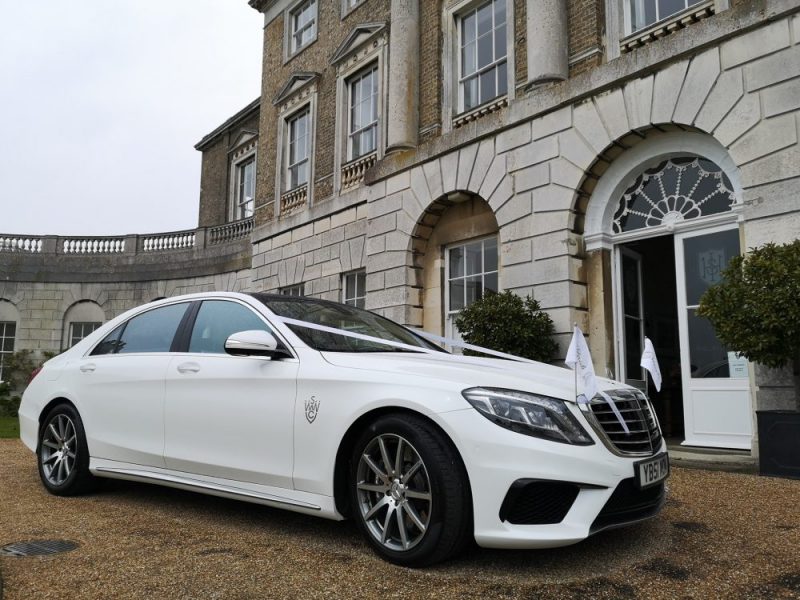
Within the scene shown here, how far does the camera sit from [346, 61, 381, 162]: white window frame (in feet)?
45.3

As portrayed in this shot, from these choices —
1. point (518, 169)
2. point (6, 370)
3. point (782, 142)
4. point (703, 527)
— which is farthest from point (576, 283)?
point (6, 370)

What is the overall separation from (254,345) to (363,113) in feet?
37.8

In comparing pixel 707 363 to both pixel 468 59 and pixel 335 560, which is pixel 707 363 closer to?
pixel 335 560

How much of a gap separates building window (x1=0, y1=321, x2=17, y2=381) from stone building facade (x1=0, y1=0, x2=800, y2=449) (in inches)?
547

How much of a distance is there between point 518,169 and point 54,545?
8.09 metres

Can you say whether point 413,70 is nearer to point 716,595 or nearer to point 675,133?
point 675,133

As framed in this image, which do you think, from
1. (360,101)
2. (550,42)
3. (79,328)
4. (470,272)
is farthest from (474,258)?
(79,328)

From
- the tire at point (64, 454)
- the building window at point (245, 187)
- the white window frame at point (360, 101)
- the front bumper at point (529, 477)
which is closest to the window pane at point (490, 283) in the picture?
the white window frame at point (360, 101)

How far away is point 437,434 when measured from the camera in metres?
3.14

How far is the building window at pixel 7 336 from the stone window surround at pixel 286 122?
44.4 feet

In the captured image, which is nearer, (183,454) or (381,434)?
(381,434)

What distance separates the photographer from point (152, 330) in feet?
16.2

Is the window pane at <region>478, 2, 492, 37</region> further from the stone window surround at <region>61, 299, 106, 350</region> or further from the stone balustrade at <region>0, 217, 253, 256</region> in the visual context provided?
Answer: the stone window surround at <region>61, 299, 106, 350</region>

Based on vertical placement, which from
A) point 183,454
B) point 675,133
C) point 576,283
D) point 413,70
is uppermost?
point 413,70
